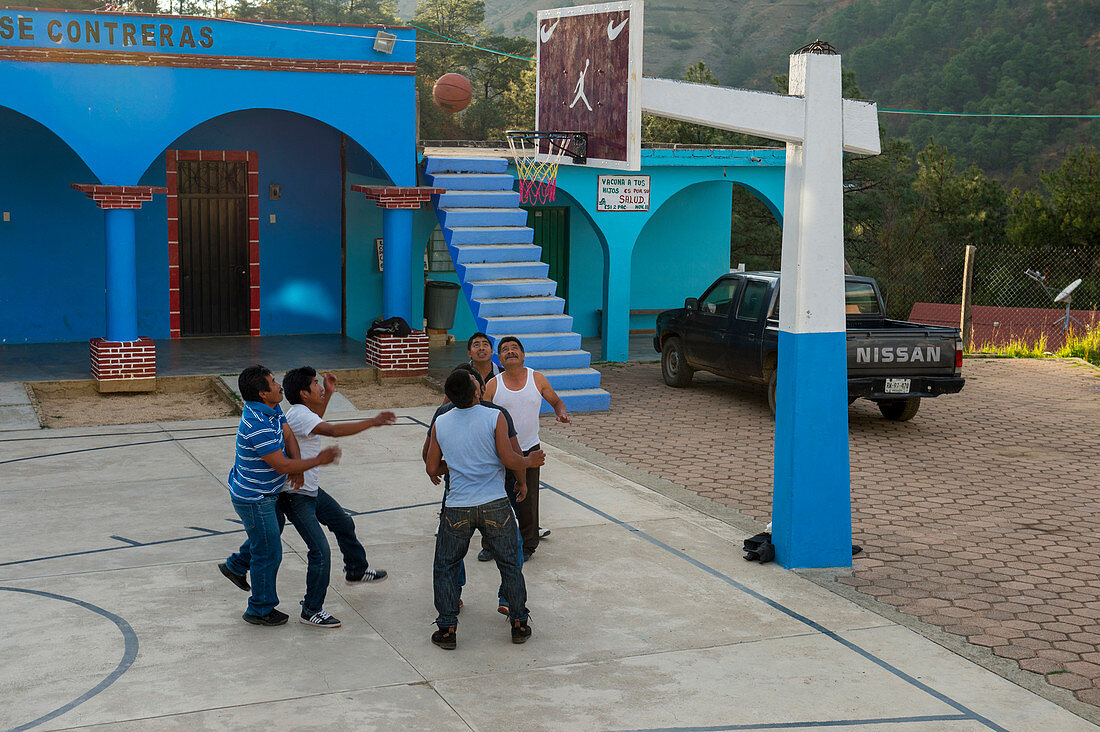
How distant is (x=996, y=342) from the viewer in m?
23.7

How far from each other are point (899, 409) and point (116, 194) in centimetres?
1031

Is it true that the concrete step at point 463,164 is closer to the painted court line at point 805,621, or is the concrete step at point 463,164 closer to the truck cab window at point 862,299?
the truck cab window at point 862,299

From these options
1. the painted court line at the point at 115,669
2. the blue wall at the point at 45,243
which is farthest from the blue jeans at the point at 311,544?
the blue wall at the point at 45,243

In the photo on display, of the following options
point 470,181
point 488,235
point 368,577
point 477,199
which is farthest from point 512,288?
point 368,577

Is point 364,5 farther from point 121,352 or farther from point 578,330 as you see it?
point 121,352

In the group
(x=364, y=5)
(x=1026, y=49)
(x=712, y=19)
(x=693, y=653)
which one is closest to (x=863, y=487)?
(x=693, y=653)

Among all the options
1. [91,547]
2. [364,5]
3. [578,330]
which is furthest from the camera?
[364,5]

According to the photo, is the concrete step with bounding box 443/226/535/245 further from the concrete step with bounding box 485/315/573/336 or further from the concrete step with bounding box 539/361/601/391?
the concrete step with bounding box 539/361/601/391

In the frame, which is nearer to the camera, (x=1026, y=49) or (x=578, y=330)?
(x=578, y=330)

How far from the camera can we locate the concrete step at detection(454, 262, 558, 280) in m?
15.1

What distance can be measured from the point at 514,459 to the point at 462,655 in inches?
46.7

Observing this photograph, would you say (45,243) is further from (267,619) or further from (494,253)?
(267,619)

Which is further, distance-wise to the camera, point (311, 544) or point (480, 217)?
point (480, 217)

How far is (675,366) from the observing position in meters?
16.1
